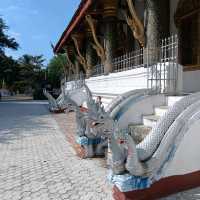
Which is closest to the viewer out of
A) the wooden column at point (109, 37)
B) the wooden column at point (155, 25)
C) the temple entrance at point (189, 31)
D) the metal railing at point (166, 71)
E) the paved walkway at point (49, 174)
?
the paved walkway at point (49, 174)

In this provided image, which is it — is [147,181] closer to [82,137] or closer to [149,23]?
[82,137]

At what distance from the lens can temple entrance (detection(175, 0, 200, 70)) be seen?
6.87 meters

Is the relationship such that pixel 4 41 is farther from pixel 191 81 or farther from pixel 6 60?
pixel 191 81

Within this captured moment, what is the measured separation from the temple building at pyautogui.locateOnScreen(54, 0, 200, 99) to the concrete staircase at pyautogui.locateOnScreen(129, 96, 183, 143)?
1.46ft

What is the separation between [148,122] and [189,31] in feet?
11.7

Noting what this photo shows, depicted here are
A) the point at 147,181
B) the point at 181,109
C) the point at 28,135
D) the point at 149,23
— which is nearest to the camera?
the point at 147,181

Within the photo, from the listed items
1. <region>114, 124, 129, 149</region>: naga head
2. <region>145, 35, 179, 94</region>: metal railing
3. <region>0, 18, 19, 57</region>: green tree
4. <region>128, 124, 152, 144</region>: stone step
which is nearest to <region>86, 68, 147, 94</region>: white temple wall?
<region>145, 35, 179, 94</region>: metal railing

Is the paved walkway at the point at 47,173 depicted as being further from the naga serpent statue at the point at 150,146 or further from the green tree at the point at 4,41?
the green tree at the point at 4,41

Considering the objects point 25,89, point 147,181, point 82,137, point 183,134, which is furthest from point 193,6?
point 25,89

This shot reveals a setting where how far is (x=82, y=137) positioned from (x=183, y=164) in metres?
2.20

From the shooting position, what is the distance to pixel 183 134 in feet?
10.5

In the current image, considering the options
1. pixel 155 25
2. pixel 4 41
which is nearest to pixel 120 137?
pixel 155 25

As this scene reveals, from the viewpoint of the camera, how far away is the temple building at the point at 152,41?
5.15 m

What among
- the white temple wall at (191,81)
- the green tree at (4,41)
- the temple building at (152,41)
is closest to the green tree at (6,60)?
the green tree at (4,41)
